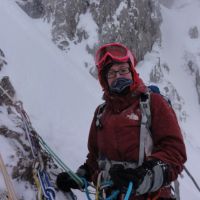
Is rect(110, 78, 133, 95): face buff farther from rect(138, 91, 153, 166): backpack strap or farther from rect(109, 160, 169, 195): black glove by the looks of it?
rect(109, 160, 169, 195): black glove

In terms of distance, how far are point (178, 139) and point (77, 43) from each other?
92.6 feet

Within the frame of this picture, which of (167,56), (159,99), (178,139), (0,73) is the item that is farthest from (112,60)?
(167,56)

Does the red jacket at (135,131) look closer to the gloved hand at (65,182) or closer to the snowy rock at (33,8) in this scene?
the gloved hand at (65,182)

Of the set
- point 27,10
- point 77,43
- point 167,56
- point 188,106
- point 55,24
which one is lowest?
point 188,106

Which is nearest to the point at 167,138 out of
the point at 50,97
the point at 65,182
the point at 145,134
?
the point at 145,134

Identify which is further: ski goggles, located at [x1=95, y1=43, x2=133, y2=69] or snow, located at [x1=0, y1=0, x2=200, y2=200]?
snow, located at [x1=0, y1=0, x2=200, y2=200]

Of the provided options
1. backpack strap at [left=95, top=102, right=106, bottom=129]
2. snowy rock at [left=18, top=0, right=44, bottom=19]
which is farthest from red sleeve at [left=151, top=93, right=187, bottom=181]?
snowy rock at [left=18, top=0, right=44, bottom=19]

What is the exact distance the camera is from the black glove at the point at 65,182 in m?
3.80

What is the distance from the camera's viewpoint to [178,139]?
10.0 ft

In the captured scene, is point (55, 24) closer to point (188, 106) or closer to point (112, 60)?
point (188, 106)

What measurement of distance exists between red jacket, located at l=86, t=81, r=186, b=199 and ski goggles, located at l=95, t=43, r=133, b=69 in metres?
0.37

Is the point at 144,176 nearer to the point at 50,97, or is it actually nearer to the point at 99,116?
the point at 99,116

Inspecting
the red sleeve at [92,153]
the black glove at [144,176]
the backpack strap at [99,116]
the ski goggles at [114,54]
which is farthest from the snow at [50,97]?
the ski goggles at [114,54]

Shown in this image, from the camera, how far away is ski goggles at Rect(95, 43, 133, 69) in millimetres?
3591
